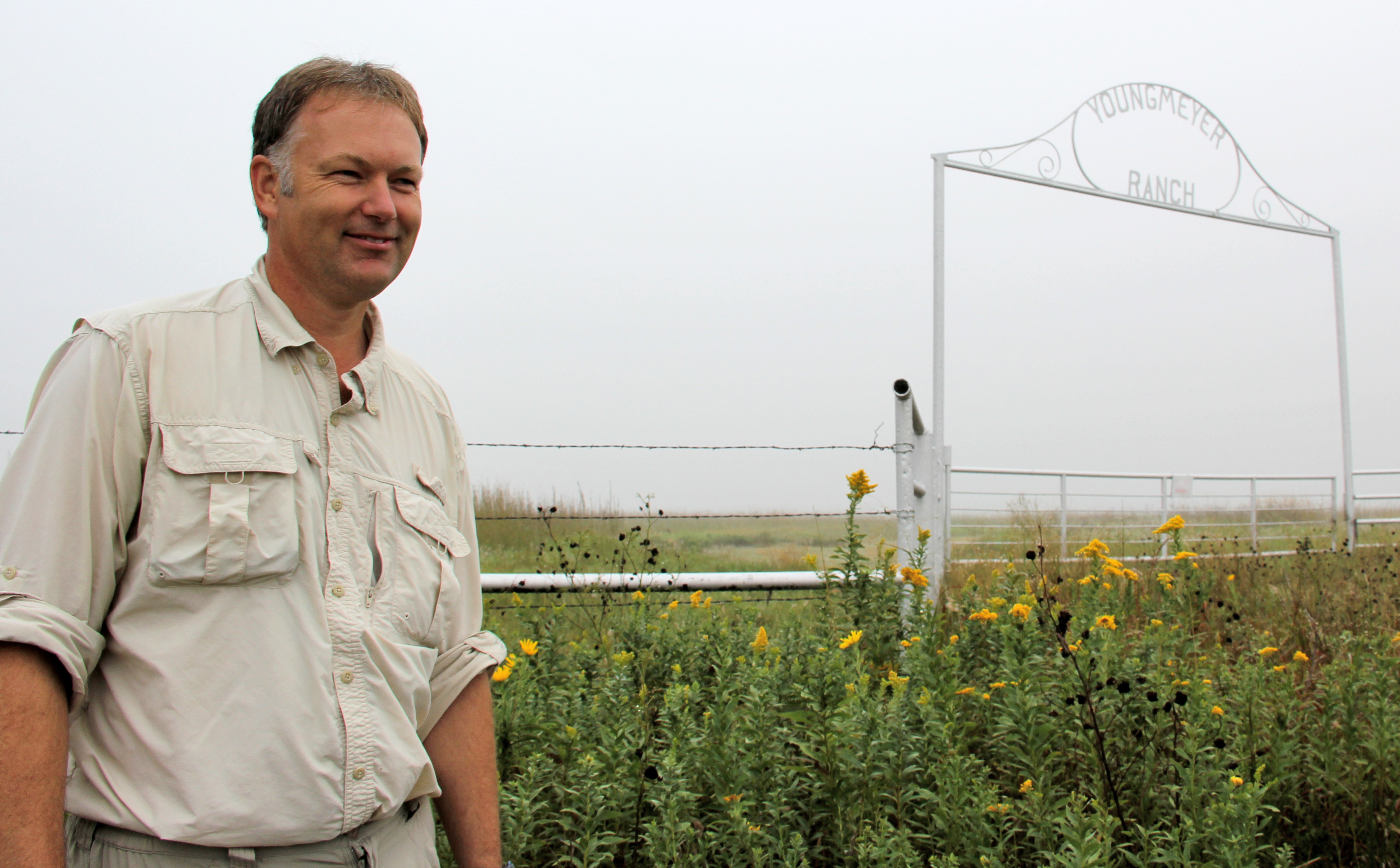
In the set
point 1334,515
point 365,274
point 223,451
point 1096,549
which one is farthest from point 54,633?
point 1334,515

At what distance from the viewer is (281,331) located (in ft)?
4.84

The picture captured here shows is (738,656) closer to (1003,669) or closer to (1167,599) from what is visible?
(1003,669)

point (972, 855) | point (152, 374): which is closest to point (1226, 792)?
point (972, 855)

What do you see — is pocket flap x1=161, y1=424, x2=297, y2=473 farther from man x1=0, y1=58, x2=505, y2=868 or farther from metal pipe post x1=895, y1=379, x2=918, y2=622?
metal pipe post x1=895, y1=379, x2=918, y2=622

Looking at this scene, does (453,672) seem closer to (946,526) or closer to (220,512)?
(220,512)

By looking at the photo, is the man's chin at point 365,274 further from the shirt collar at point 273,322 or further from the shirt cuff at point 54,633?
the shirt cuff at point 54,633

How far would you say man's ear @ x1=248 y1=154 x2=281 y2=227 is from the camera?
5.00 ft

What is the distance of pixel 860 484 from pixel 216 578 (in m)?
3.65

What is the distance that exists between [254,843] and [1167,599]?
17.3 feet

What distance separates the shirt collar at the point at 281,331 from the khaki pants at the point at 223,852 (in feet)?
2.29

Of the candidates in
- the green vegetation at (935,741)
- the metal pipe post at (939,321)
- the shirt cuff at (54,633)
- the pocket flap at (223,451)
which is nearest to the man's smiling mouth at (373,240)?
the pocket flap at (223,451)

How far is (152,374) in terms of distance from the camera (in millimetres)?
1312

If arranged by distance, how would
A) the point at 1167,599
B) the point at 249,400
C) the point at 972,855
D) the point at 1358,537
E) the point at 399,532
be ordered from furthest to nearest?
the point at 1358,537
the point at 1167,599
the point at 972,855
the point at 399,532
the point at 249,400

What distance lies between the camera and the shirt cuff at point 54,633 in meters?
1.13
